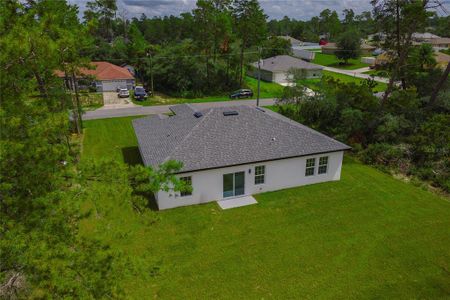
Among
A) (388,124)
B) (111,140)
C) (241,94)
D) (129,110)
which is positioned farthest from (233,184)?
(241,94)

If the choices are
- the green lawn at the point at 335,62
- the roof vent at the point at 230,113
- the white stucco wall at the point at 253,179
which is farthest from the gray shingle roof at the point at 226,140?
the green lawn at the point at 335,62

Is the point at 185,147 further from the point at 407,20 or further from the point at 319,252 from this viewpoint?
the point at 407,20

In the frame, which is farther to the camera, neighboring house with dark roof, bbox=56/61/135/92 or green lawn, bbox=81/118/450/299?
neighboring house with dark roof, bbox=56/61/135/92

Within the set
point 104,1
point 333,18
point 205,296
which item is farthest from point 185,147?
point 333,18

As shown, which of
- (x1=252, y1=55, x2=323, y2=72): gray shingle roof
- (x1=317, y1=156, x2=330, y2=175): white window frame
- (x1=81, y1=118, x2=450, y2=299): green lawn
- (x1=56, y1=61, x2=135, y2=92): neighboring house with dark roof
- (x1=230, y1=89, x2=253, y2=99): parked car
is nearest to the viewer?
(x1=81, y1=118, x2=450, y2=299): green lawn

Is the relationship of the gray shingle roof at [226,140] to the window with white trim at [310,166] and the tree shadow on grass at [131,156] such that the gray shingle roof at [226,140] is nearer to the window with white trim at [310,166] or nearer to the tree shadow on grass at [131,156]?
the window with white trim at [310,166]

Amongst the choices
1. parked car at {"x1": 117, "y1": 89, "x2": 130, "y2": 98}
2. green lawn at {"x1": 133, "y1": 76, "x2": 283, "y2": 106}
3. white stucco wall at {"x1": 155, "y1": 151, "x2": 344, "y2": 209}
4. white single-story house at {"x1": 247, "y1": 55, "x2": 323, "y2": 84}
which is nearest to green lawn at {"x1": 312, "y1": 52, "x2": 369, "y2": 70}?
white single-story house at {"x1": 247, "y1": 55, "x2": 323, "y2": 84}

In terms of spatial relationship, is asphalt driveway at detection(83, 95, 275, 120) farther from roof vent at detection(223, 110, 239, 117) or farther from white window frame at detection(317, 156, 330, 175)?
white window frame at detection(317, 156, 330, 175)

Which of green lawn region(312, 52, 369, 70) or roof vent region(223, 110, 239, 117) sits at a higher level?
roof vent region(223, 110, 239, 117)
